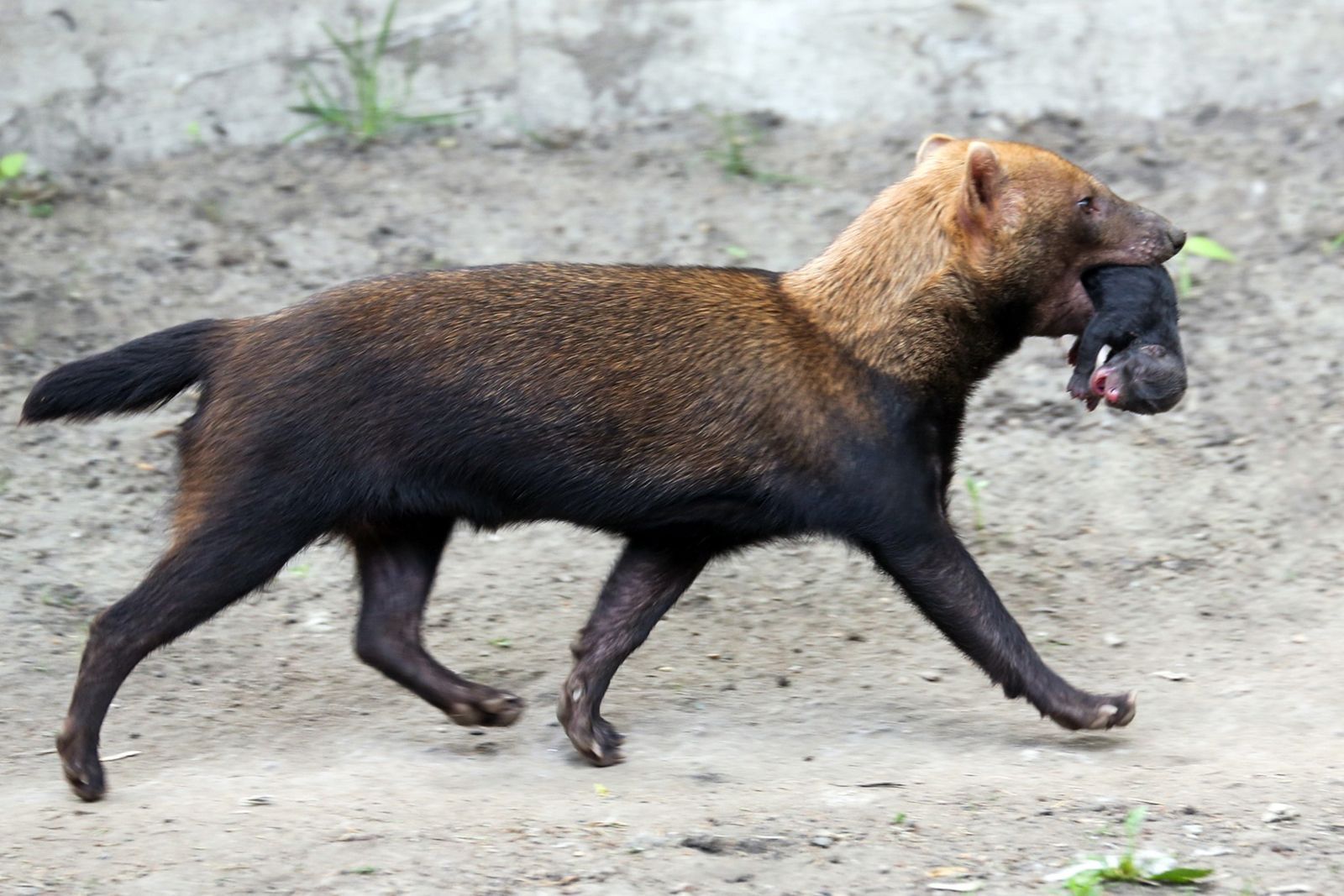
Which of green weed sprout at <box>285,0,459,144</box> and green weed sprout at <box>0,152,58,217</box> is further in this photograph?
green weed sprout at <box>285,0,459,144</box>

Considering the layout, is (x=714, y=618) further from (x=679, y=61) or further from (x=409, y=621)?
(x=679, y=61)

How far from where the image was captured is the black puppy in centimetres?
462

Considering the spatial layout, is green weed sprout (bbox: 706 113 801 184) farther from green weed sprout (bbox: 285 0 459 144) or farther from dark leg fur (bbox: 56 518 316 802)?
dark leg fur (bbox: 56 518 316 802)

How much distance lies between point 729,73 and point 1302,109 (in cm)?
268

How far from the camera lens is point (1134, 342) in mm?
4645

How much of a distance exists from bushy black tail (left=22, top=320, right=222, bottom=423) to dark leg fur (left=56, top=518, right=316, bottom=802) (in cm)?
45

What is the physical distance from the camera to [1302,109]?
7895 mm

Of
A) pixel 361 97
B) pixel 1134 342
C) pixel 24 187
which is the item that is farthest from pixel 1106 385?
pixel 24 187

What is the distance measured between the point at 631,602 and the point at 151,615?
132cm

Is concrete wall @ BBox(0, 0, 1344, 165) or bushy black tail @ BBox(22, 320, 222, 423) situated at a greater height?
concrete wall @ BBox(0, 0, 1344, 165)

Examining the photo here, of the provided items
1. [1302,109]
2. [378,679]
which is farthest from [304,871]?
[1302,109]

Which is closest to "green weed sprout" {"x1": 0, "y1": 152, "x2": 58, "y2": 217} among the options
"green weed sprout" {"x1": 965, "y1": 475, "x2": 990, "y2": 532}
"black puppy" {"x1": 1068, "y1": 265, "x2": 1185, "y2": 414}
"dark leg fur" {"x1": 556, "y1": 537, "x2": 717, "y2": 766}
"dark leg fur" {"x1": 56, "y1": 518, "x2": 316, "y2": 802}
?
"dark leg fur" {"x1": 56, "y1": 518, "x2": 316, "y2": 802}

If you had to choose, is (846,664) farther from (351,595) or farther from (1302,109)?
(1302,109)

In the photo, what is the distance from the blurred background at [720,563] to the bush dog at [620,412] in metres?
0.36
